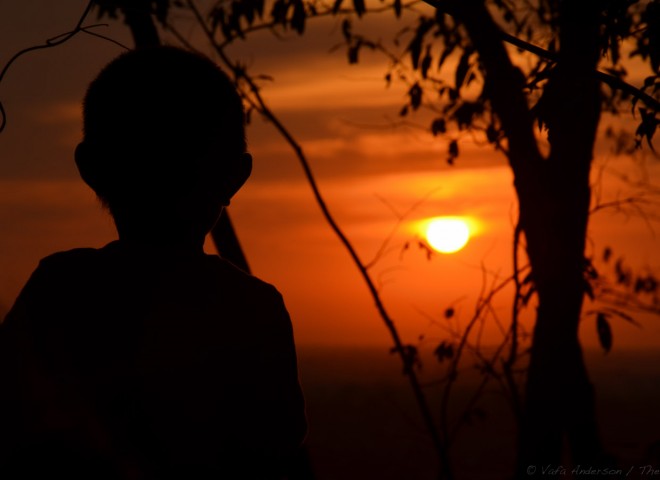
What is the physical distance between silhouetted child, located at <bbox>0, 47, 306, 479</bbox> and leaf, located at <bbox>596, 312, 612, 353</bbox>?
3.02 meters

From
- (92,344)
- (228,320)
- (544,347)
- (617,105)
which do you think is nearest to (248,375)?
(228,320)

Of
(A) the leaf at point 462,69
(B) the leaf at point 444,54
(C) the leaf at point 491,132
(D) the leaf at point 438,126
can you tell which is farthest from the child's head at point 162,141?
(D) the leaf at point 438,126

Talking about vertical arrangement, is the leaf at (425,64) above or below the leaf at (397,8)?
below

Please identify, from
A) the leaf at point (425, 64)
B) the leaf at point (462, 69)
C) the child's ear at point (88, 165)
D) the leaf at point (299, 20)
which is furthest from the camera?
the leaf at point (425, 64)

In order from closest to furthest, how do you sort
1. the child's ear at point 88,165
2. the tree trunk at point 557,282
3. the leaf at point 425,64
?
the child's ear at point 88,165
the tree trunk at point 557,282
the leaf at point 425,64

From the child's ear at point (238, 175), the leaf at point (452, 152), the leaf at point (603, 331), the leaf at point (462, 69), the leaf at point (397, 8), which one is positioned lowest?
the leaf at point (603, 331)

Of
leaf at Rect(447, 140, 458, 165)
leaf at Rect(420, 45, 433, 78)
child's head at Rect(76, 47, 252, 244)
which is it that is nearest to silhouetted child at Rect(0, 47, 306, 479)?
child's head at Rect(76, 47, 252, 244)

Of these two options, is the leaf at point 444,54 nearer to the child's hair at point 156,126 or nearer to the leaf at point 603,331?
the leaf at point 603,331

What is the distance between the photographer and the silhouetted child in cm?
110

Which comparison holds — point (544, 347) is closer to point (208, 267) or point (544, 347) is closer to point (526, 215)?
point (526, 215)

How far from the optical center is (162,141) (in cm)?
119

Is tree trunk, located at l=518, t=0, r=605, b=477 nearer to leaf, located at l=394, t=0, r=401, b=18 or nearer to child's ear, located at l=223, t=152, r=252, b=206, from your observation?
leaf, located at l=394, t=0, r=401, b=18

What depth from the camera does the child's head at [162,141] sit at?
47.1 inches

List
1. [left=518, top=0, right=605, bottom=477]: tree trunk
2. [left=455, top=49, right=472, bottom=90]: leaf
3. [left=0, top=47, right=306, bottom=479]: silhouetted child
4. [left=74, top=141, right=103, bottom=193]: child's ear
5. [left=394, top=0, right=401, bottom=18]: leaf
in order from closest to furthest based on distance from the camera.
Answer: [left=0, top=47, right=306, bottom=479]: silhouetted child, [left=74, top=141, right=103, bottom=193]: child's ear, [left=455, top=49, right=472, bottom=90]: leaf, [left=518, top=0, right=605, bottom=477]: tree trunk, [left=394, top=0, right=401, bottom=18]: leaf
